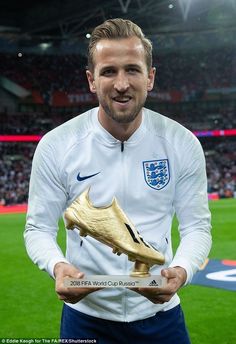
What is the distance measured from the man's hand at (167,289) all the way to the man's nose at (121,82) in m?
0.63

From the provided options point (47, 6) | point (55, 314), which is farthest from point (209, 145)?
point (55, 314)

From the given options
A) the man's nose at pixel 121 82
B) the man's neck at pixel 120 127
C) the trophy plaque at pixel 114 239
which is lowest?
the trophy plaque at pixel 114 239

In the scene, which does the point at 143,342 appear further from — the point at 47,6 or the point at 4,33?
the point at 4,33

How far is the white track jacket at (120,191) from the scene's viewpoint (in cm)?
204

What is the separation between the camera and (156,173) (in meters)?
2.06

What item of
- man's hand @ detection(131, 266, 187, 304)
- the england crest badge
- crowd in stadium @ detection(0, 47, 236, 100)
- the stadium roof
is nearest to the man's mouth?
the england crest badge

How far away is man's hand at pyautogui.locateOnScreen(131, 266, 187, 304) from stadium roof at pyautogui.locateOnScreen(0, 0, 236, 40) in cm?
2695

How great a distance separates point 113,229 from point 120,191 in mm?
350

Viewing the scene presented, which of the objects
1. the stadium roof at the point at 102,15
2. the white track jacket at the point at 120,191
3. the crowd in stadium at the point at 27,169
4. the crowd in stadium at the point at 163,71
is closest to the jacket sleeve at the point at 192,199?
the white track jacket at the point at 120,191

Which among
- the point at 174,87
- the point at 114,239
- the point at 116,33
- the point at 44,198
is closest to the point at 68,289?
the point at 114,239

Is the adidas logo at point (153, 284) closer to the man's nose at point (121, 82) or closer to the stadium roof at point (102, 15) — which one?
the man's nose at point (121, 82)

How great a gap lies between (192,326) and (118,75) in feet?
13.3

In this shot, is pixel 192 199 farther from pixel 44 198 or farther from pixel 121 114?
pixel 44 198

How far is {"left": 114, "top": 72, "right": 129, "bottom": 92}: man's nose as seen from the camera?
6.07 ft
